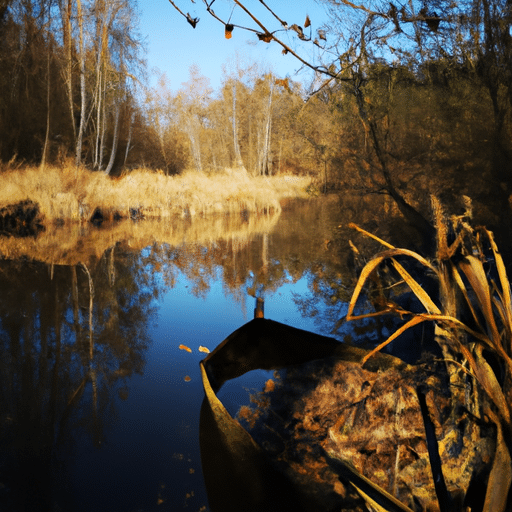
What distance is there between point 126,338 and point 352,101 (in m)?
5.81

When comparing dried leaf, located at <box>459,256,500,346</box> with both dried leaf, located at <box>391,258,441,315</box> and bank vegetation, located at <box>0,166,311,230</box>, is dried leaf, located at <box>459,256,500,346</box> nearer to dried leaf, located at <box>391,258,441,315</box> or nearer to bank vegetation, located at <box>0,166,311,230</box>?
dried leaf, located at <box>391,258,441,315</box>

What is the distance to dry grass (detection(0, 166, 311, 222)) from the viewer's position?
45.1ft

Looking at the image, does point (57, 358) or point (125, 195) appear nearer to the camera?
point (57, 358)

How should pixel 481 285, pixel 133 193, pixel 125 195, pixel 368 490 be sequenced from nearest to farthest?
pixel 481 285 → pixel 368 490 → pixel 125 195 → pixel 133 193

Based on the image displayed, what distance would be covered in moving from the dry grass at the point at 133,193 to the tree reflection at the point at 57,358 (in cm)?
571

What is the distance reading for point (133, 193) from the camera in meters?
17.8

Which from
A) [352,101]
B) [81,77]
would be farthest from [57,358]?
[81,77]

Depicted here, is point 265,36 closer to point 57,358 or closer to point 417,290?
point 417,290

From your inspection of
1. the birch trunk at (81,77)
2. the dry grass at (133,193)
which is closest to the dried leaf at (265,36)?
the dry grass at (133,193)

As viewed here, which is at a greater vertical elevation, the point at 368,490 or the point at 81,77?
the point at 81,77

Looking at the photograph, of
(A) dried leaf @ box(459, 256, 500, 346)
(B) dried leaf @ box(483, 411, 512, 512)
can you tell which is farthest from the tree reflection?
(A) dried leaf @ box(459, 256, 500, 346)

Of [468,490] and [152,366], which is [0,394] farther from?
[468,490]

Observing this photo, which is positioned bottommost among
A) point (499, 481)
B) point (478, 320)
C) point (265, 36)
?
point (499, 481)

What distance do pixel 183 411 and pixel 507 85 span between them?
5.46m
